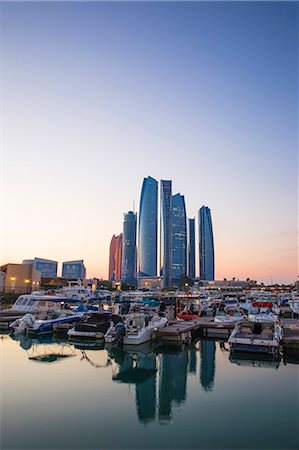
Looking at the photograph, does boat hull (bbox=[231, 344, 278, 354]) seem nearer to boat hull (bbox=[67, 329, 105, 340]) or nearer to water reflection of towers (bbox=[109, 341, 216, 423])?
water reflection of towers (bbox=[109, 341, 216, 423])

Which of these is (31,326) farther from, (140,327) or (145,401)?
(145,401)

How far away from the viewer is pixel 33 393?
583 inches

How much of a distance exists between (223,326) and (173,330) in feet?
19.3

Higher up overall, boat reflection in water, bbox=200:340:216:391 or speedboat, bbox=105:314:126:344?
speedboat, bbox=105:314:126:344

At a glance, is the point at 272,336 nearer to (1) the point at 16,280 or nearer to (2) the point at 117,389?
(2) the point at 117,389

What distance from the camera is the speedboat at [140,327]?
24.8 meters

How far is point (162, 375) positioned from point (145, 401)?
440cm

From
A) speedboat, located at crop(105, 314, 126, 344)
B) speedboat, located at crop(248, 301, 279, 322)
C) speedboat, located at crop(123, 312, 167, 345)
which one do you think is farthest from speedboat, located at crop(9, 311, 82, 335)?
speedboat, located at crop(248, 301, 279, 322)

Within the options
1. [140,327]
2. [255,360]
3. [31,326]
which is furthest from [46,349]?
[255,360]

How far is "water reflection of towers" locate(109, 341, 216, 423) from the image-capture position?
45.0 ft

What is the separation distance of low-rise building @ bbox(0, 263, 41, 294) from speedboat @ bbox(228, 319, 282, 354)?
49.0 metres

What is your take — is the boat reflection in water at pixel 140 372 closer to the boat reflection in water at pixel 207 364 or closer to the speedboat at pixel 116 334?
the speedboat at pixel 116 334

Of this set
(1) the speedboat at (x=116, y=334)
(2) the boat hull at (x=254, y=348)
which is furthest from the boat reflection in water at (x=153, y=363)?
(1) the speedboat at (x=116, y=334)

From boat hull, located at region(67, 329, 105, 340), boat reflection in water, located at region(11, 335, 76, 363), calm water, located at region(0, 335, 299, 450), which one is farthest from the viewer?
boat hull, located at region(67, 329, 105, 340)
